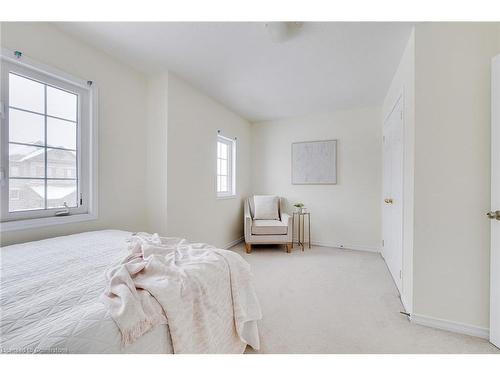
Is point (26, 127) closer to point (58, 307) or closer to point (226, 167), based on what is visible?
point (58, 307)

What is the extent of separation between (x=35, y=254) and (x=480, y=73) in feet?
10.2

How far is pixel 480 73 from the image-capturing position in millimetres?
1514

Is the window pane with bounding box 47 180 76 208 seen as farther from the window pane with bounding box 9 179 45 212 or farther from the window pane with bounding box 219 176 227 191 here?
the window pane with bounding box 219 176 227 191

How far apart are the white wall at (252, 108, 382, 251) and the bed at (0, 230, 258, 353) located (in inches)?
130

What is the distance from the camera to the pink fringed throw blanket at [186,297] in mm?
806

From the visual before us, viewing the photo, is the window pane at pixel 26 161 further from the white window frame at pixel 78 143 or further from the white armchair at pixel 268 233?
the white armchair at pixel 268 233

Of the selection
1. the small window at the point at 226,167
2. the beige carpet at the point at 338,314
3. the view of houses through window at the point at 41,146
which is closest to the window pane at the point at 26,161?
the view of houses through window at the point at 41,146

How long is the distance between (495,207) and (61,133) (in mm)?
3295

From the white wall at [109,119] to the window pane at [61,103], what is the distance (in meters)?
0.20

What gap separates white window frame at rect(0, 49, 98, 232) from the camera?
150 centimetres
